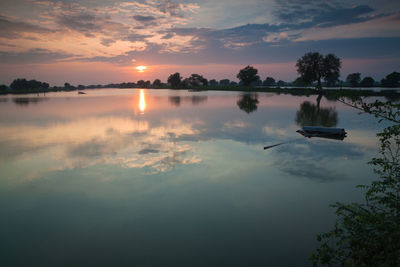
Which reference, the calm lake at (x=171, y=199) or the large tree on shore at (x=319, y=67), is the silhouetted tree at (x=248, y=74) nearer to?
the large tree on shore at (x=319, y=67)

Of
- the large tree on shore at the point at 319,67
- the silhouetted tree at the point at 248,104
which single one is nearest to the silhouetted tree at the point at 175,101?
the silhouetted tree at the point at 248,104

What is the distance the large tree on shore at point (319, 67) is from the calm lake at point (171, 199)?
91.8 m

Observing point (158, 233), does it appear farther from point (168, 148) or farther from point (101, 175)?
point (168, 148)

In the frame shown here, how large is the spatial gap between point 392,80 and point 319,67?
338 ft

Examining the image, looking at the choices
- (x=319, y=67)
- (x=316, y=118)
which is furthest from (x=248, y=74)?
(x=316, y=118)

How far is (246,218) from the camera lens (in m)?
11.6

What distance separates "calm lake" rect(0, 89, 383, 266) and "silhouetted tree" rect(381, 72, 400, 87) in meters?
184

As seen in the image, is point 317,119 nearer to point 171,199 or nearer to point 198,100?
point 171,199

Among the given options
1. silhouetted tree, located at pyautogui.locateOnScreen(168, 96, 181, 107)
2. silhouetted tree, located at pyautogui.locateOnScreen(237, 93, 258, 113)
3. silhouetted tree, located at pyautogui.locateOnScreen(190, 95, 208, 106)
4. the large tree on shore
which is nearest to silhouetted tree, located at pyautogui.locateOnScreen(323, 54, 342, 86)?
the large tree on shore

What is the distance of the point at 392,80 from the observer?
165125 millimetres

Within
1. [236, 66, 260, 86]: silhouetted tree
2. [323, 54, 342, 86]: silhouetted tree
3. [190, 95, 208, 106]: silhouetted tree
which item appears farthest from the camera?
[236, 66, 260, 86]: silhouetted tree

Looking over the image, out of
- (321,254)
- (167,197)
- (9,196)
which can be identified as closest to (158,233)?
(167,197)

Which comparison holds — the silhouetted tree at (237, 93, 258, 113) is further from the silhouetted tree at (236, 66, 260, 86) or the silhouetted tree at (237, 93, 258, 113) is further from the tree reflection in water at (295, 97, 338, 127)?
the silhouetted tree at (236, 66, 260, 86)

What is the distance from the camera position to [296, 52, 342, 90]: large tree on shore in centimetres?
10494
